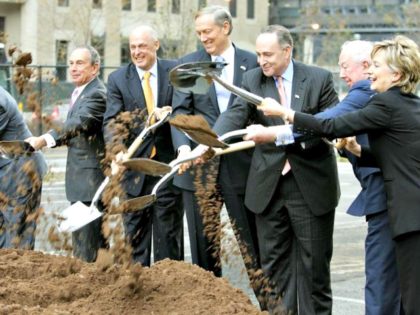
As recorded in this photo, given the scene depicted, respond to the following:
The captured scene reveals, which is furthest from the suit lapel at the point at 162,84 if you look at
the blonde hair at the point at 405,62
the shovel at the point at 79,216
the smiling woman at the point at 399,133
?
the blonde hair at the point at 405,62

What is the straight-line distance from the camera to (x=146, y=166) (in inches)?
230

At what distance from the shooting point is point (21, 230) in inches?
371

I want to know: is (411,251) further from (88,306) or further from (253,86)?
(88,306)

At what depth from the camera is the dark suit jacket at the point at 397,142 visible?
671cm


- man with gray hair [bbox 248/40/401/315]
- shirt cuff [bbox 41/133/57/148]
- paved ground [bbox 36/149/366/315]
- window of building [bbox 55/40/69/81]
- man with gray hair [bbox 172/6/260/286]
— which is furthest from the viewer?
window of building [bbox 55/40/69/81]

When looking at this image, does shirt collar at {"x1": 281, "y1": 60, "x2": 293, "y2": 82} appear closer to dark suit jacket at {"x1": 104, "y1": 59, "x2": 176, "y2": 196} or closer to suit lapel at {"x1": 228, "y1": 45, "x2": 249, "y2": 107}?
suit lapel at {"x1": 228, "y1": 45, "x2": 249, "y2": 107}

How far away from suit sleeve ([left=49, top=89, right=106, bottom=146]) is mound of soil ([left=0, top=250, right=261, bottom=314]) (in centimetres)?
424

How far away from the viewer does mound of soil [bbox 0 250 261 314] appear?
483 cm

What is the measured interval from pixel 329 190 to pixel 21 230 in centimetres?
294

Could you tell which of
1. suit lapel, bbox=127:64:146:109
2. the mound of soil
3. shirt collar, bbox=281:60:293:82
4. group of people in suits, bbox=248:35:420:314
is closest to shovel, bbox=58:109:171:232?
the mound of soil

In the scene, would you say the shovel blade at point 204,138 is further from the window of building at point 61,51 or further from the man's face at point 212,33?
the window of building at point 61,51

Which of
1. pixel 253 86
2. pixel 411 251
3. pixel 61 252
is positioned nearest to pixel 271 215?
pixel 253 86

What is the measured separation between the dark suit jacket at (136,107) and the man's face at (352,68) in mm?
2201

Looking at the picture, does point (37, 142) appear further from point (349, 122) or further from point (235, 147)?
point (349, 122)
